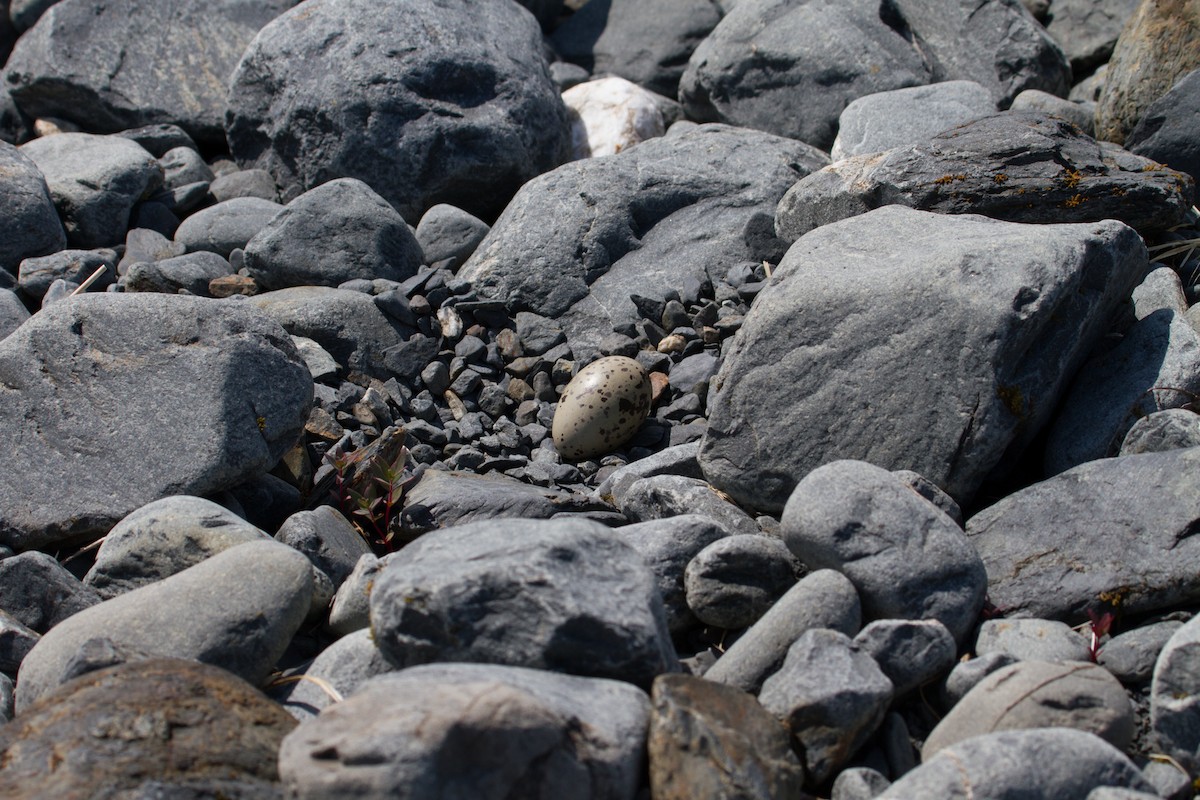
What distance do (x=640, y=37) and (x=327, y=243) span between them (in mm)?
4146

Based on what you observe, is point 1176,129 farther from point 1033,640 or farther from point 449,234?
point 449,234

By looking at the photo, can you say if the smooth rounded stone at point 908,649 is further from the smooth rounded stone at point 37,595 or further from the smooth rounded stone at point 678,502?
the smooth rounded stone at point 37,595

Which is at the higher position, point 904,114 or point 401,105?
point 904,114

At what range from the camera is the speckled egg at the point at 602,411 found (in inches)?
195

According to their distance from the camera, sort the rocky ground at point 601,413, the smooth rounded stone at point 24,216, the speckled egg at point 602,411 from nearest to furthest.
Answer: the rocky ground at point 601,413 < the speckled egg at point 602,411 < the smooth rounded stone at point 24,216

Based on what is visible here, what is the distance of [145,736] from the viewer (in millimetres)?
2473

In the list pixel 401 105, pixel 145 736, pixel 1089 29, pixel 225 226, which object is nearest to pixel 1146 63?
pixel 1089 29

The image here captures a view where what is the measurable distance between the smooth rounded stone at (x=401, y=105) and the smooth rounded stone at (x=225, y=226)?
570 millimetres

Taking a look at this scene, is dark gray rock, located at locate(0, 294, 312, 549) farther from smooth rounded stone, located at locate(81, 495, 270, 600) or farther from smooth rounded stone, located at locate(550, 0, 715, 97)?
smooth rounded stone, located at locate(550, 0, 715, 97)

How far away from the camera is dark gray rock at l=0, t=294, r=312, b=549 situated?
395 cm

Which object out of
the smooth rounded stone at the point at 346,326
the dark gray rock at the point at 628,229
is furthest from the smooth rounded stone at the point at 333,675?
the dark gray rock at the point at 628,229

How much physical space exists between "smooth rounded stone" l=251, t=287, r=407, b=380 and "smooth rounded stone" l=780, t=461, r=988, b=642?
282 cm

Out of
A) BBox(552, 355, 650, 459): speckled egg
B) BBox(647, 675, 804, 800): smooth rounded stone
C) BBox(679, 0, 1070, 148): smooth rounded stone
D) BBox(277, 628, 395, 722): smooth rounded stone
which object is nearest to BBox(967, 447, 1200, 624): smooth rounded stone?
BBox(647, 675, 804, 800): smooth rounded stone

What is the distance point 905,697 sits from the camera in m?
3.06
